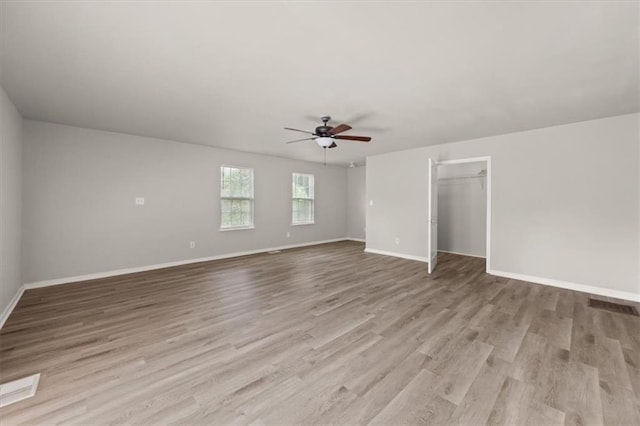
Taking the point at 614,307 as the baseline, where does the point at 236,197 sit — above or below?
above

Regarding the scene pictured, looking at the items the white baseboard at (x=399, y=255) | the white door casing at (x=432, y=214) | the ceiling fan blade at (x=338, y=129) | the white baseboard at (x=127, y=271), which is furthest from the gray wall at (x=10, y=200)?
the white baseboard at (x=399, y=255)

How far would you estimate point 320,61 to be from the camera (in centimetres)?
230

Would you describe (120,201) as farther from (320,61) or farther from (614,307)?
(614,307)

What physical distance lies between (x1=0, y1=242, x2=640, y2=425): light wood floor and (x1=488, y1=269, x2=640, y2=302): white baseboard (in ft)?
1.02

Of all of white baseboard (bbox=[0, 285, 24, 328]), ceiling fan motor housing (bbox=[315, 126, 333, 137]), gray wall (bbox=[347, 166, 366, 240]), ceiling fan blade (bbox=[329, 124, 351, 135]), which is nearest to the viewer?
white baseboard (bbox=[0, 285, 24, 328])

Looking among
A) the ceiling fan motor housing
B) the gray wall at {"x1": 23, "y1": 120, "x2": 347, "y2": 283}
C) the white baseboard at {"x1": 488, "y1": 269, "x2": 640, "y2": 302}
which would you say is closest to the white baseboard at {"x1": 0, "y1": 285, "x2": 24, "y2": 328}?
the gray wall at {"x1": 23, "y1": 120, "x2": 347, "y2": 283}

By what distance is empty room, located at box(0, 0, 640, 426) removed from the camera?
5.70 ft

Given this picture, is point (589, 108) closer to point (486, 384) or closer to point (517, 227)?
point (517, 227)

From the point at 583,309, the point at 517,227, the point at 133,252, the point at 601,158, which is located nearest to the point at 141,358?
the point at 133,252

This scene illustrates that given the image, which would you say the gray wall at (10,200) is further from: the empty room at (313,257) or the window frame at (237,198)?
the window frame at (237,198)

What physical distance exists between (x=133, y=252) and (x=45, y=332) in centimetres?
239

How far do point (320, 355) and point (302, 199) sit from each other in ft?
18.9

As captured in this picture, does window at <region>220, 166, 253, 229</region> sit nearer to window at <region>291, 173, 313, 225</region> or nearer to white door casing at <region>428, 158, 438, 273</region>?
window at <region>291, 173, 313, 225</region>

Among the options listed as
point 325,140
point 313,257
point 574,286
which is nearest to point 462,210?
point 574,286
